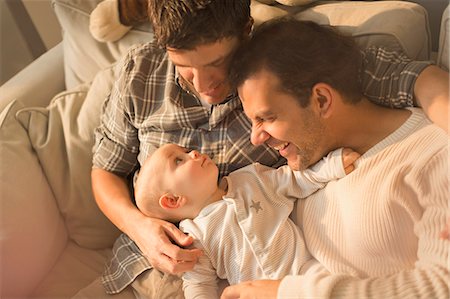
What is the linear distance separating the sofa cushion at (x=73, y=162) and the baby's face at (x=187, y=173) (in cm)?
39

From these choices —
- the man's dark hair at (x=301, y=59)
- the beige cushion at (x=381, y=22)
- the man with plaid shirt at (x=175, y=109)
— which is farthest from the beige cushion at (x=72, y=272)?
the beige cushion at (x=381, y=22)

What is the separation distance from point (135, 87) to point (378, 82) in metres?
0.67

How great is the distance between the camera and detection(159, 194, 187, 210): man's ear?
1.31 metres

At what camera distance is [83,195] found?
1.63 metres

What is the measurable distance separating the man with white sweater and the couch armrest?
0.86 metres

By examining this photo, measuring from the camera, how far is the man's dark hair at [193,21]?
1.16m

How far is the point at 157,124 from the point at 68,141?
0.36 meters

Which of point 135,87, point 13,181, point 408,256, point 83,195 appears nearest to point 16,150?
point 13,181

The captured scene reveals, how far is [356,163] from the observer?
123 centimetres

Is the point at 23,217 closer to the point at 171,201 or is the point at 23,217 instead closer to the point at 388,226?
the point at 171,201

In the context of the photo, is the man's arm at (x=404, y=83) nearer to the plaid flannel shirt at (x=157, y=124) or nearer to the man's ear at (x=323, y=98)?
the plaid flannel shirt at (x=157, y=124)

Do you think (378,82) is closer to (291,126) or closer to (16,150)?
(291,126)

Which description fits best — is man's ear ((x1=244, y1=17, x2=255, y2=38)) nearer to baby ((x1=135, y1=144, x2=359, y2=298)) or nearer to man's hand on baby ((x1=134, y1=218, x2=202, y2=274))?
baby ((x1=135, y1=144, x2=359, y2=298))

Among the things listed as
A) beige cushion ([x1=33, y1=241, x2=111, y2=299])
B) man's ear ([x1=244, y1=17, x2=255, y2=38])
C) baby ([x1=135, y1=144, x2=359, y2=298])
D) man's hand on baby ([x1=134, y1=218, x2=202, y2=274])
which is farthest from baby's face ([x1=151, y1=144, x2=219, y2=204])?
beige cushion ([x1=33, y1=241, x2=111, y2=299])
